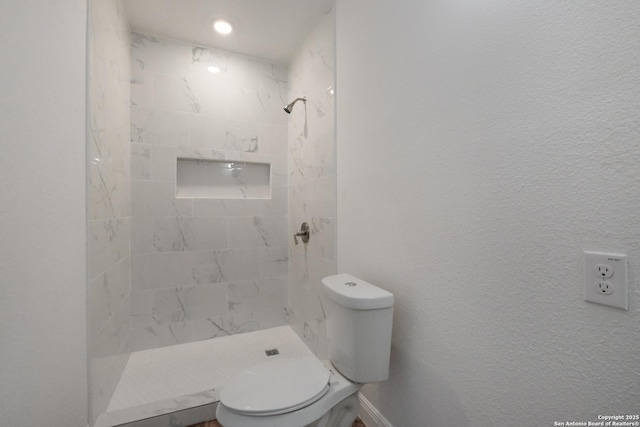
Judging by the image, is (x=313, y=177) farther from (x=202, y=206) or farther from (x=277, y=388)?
(x=277, y=388)

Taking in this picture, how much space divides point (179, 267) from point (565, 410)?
2.31 meters

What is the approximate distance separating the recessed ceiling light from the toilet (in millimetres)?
1996

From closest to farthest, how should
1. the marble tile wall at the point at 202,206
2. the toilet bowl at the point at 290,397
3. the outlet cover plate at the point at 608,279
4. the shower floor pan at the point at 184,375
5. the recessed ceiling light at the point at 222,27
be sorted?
the outlet cover plate at the point at 608,279 < the toilet bowl at the point at 290,397 < the shower floor pan at the point at 184,375 < the recessed ceiling light at the point at 222,27 < the marble tile wall at the point at 202,206

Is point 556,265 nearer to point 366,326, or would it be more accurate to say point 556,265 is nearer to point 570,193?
point 570,193

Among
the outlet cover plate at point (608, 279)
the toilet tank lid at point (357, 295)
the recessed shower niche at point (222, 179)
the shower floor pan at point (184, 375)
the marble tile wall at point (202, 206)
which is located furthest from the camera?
the recessed shower niche at point (222, 179)

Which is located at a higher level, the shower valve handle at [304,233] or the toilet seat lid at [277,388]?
the shower valve handle at [304,233]

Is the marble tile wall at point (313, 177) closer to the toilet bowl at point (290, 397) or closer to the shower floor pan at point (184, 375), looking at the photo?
the shower floor pan at point (184, 375)

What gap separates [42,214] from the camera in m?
0.89

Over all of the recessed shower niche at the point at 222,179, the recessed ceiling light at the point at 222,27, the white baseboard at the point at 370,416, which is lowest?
the white baseboard at the point at 370,416

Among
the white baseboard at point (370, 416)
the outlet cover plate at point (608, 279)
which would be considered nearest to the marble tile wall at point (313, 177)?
the white baseboard at point (370, 416)

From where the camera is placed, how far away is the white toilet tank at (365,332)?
1.10 meters

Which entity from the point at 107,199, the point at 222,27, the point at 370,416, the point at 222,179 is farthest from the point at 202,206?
the point at 370,416

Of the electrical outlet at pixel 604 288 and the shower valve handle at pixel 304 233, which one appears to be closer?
the electrical outlet at pixel 604 288

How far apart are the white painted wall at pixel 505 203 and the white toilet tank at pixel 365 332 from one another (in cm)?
12
